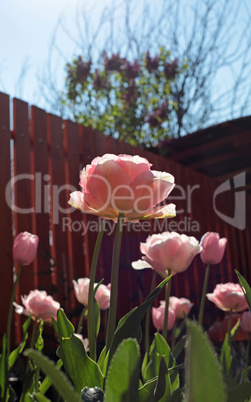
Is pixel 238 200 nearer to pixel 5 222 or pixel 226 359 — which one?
pixel 5 222

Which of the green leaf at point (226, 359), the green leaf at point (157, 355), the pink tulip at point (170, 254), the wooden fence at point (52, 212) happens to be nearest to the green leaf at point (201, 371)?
the green leaf at point (157, 355)

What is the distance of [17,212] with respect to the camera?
2.78 m

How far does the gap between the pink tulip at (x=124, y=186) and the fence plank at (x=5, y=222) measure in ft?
7.18

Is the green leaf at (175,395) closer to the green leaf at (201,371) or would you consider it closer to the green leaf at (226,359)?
the green leaf at (201,371)

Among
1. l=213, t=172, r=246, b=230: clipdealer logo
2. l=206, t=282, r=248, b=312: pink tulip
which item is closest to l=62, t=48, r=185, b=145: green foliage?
l=213, t=172, r=246, b=230: clipdealer logo

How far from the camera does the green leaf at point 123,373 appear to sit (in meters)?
0.23

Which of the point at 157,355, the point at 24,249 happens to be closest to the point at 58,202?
the point at 24,249

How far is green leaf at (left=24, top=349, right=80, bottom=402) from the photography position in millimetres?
279

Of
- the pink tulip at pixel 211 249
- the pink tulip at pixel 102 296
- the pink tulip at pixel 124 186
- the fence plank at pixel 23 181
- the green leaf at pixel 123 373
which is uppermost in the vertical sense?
the fence plank at pixel 23 181

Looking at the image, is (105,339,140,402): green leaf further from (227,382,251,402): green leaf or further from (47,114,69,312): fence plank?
(47,114,69,312): fence plank

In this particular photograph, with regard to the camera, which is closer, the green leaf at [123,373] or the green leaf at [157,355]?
the green leaf at [123,373]

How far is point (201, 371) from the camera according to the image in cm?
20

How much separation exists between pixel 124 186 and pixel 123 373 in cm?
27

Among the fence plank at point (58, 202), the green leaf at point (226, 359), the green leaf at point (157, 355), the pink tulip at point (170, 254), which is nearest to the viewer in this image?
the green leaf at point (157, 355)
